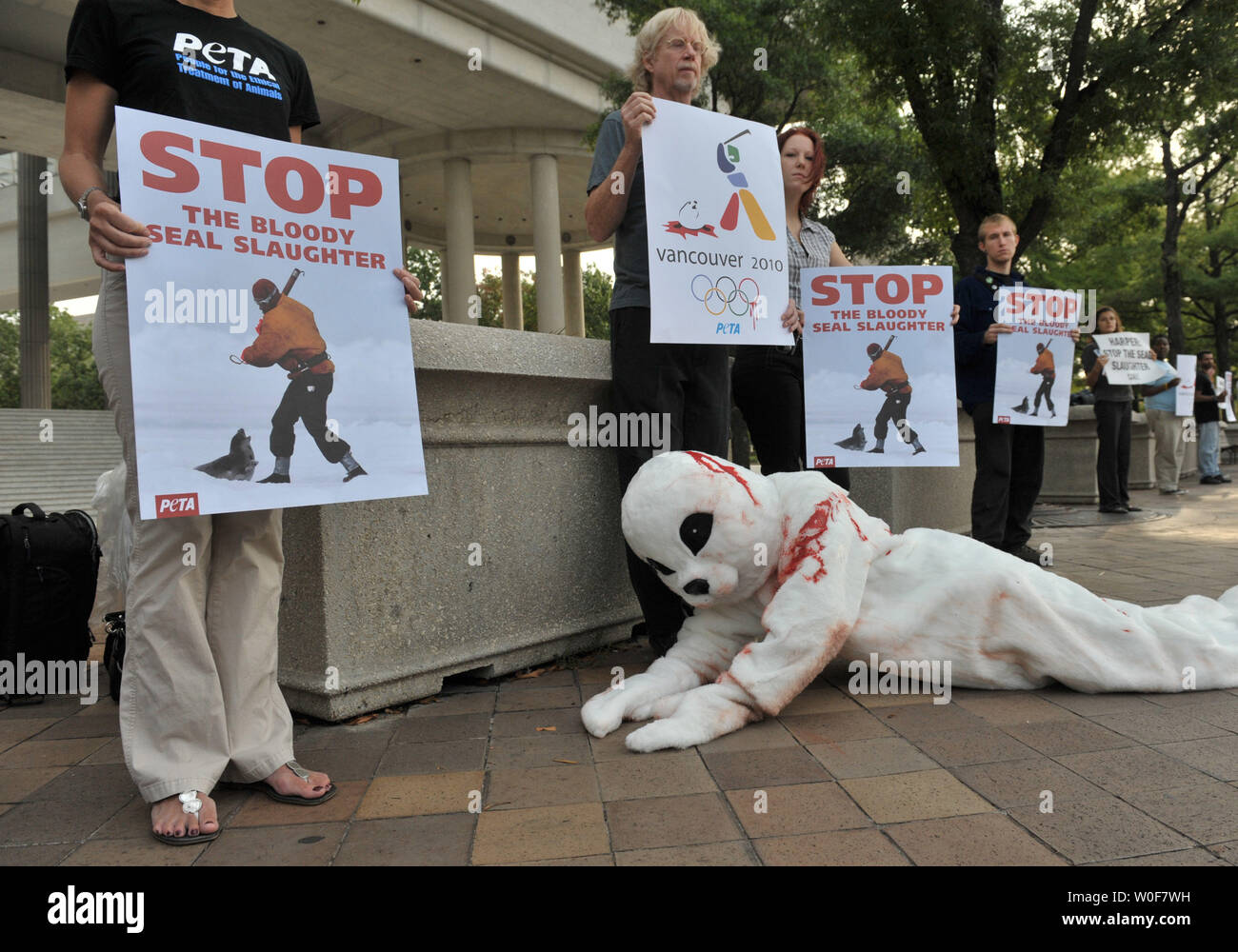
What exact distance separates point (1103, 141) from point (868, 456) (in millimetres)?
6474

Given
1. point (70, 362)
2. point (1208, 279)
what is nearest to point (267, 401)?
point (1208, 279)

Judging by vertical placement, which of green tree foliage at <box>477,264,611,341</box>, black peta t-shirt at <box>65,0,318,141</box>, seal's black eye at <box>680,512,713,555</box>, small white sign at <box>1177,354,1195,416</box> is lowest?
seal's black eye at <box>680,512,713,555</box>

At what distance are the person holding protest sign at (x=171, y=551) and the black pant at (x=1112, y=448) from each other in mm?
8031

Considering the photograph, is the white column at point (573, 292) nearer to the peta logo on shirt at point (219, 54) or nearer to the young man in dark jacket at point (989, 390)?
the young man in dark jacket at point (989, 390)

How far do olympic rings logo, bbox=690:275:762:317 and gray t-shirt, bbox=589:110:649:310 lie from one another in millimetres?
190

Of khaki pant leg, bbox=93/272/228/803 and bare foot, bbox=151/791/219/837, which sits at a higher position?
khaki pant leg, bbox=93/272/228/803

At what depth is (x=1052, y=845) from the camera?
1.77m

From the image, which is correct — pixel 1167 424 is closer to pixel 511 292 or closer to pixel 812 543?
pixel 812 543

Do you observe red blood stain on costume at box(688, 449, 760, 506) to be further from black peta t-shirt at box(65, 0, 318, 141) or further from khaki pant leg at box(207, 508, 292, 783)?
black peta t-shirt at box(65, 0, 318, 141)

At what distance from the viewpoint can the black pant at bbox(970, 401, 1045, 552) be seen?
4637 mm

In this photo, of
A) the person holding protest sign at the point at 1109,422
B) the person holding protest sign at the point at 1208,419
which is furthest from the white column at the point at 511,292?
the person holding protest sign at the point at 1109,422

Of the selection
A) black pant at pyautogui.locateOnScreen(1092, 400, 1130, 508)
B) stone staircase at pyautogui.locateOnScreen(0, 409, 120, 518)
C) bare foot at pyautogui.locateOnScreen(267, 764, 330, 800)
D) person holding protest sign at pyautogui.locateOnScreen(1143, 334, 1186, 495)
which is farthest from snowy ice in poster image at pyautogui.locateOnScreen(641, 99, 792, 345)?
person holding protest sign at pyautogui.locateOnScreen(1143, 334, 1186, 495)

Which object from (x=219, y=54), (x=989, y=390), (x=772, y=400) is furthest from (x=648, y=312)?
(x=989, y=390)

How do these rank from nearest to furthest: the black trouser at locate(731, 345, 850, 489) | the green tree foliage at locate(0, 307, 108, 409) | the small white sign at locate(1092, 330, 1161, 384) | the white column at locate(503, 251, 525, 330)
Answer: the black trouser at locate(731, 345, 850, 489) < the small white sign at locate(1092, 330, 1161, 384) < the white column at locate(503, 251, 525, 330) < the green tree foliage at locate(0, 307, 108, 409)
